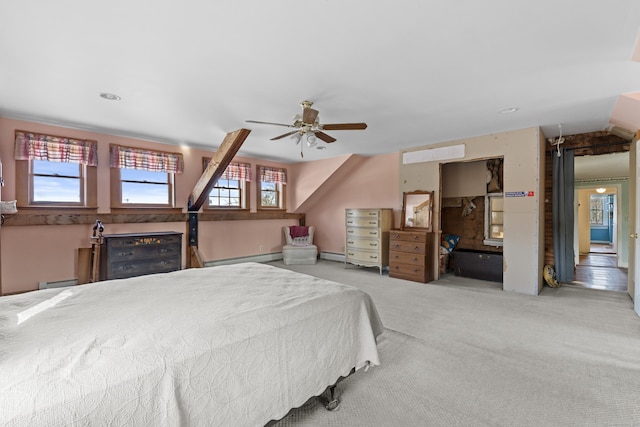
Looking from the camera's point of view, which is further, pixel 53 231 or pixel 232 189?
pixel 232 189

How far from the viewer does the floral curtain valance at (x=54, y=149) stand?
3.99 meters

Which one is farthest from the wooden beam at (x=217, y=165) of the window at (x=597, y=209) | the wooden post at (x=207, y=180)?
the window at (x=597, y=209)

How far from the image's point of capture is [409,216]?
562cm

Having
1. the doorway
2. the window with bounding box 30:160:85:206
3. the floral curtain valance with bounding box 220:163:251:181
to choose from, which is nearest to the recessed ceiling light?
the window with bounding box 30:160:85:206

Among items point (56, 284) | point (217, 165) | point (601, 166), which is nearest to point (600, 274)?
point (601, 166)

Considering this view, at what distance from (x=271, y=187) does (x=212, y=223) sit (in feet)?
5.64

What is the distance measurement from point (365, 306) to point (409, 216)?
3927 mm

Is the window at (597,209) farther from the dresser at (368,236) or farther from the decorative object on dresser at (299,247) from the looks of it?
the decorative object on dresser at (299,247)

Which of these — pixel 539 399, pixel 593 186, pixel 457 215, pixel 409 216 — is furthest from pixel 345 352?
pixel 593 186

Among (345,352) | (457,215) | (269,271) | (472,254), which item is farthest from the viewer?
(457,215)

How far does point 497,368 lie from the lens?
2.32 m

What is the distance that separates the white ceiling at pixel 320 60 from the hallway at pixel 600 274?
2636mm

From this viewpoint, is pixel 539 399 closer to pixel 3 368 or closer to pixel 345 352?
pixel 345 352

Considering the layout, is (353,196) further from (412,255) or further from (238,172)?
(238,172)
